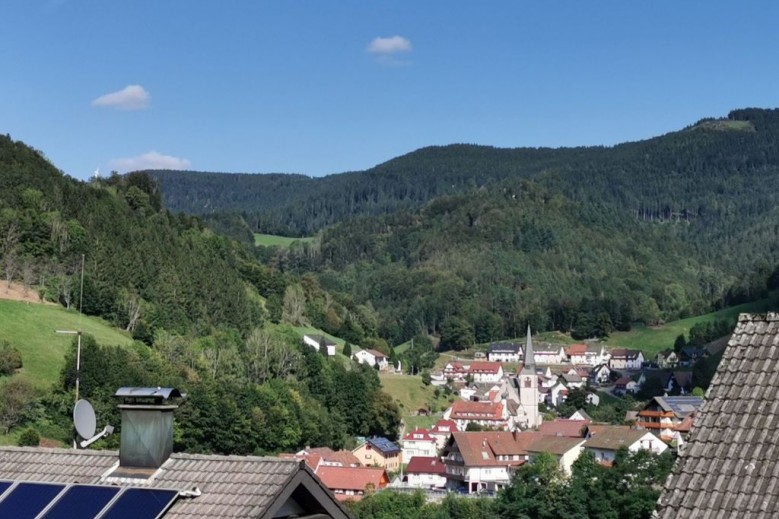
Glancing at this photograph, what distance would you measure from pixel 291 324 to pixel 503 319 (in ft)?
229

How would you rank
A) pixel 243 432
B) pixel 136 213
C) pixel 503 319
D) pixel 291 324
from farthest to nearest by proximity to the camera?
pixel 503 319, pixel 291 324, pixel 136 213, pixel 243 432

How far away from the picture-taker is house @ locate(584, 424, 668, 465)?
217 ft

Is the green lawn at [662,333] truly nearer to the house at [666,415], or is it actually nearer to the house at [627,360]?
the house at [627,360]

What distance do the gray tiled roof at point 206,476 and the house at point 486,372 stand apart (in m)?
121

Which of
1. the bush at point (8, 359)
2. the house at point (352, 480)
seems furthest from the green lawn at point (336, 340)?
the bush at point (8, 359)

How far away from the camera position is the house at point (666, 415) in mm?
80625

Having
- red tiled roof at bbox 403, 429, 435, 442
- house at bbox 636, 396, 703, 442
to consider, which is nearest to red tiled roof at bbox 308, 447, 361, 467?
red tiled roof at bbox 403, 429, 435, 442

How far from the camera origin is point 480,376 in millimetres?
130250

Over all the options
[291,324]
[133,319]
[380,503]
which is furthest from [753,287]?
[380,503]

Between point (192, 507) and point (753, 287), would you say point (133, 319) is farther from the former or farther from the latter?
point (753, 287)

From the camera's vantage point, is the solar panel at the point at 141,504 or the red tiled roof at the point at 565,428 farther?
the red tiled roof at the point at 565,428

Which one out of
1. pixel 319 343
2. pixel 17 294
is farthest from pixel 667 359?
pixel 17 294

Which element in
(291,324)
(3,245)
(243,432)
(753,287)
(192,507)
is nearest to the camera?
(192,507)

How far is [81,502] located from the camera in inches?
314
